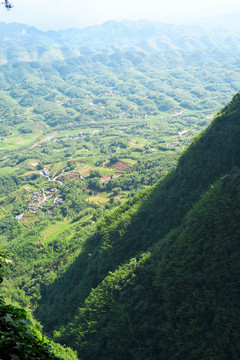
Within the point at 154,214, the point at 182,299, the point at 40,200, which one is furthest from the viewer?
the point at 40,200

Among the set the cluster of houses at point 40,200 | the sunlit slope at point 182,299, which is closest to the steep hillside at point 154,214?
the sunlit slope at point 182,299

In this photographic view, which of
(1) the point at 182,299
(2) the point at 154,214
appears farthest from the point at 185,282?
(2) the point at 154,214

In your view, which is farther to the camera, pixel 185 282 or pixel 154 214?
pixel 154 214

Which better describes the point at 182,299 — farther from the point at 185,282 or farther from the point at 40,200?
the point at 40,200

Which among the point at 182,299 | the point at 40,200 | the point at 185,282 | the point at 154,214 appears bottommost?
the point at 40,200

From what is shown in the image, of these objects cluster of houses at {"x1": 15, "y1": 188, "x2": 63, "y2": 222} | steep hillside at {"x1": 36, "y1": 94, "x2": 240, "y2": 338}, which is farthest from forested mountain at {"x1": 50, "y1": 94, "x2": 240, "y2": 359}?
cluster of houses at {"x1": 15, "y1": 188, "x2": 63, "y2": 222}

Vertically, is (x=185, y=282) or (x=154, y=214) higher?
(x=154, y=214)

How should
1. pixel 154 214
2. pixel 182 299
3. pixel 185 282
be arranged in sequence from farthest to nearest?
pixel 154 214 → pixel 185 282 → pixel 182 299

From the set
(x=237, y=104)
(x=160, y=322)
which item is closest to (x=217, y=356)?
(x=160, y=322)
